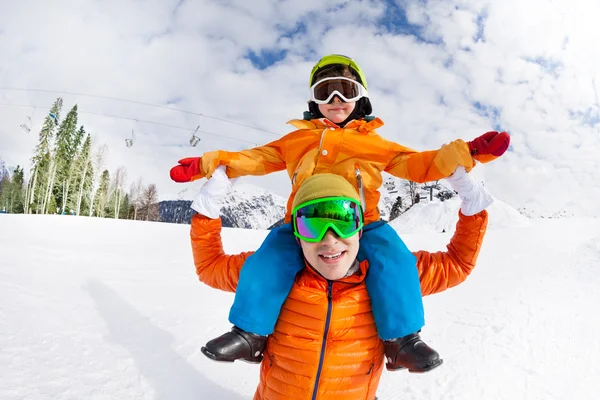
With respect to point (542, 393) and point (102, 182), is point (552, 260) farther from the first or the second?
point (102, 182)

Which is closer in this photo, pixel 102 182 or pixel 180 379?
pixel 180 379

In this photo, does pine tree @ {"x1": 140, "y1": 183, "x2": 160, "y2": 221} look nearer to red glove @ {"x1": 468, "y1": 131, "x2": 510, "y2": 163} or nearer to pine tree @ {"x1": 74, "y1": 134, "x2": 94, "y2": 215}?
pine tree @ {"x1": 74, "y1": 134, "x2": 94, "y2": 215}

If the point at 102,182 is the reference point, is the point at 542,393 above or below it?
below

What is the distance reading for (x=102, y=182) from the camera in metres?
42.2

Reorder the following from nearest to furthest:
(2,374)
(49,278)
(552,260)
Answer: (2,374)
(49,278)
(552,260)

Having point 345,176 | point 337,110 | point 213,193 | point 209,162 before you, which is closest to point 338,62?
point 337,110

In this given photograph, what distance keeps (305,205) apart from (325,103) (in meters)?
0.82

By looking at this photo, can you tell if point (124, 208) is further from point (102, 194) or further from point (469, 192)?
point (469, 192)

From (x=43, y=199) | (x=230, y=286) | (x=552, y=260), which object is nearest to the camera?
(x=230, y=286)

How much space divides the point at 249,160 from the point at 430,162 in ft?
3.50

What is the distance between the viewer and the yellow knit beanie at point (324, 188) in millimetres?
1992

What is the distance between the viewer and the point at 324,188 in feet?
6.58

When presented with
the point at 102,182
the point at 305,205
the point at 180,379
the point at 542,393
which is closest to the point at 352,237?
the point at 305,205

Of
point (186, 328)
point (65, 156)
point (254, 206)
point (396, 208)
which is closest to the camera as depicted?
point (186, 328)
